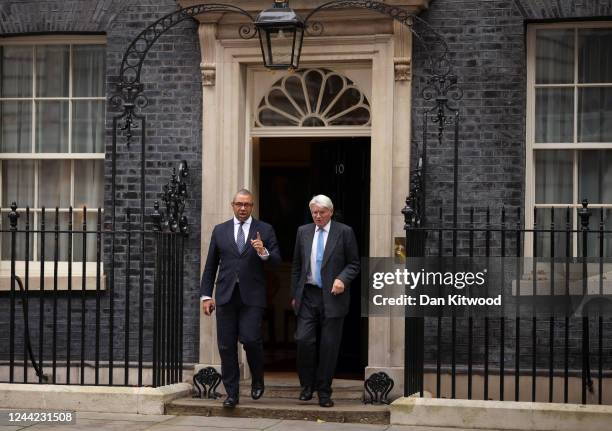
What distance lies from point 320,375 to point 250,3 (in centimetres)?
346

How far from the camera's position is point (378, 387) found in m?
10.7

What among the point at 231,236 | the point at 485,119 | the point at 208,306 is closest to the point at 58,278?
the point at 208,306

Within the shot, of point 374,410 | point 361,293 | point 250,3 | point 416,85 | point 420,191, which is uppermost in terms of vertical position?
point 250,3

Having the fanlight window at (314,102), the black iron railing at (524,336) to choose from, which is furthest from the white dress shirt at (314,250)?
the fanlight window at (314,102)

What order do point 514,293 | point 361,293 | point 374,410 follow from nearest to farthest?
point 374,410 < point 514,293 < point 361,293

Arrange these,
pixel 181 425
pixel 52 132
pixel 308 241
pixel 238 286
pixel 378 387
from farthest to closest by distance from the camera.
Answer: pixel 52 132 → pixel 378 387 → pixel 308 241 → pixel 238 286 → pixel 181 425

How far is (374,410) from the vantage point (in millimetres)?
10094

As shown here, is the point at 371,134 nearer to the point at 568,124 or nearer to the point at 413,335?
the point at 568,124

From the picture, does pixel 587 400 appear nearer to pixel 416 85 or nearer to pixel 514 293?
pixel 514 293

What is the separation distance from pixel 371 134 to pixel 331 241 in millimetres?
1418

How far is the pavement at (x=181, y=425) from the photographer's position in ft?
31.3

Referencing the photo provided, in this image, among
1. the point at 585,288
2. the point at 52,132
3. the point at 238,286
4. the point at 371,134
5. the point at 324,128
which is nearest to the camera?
the point at 585,288

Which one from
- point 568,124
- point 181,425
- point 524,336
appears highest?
point 568,124

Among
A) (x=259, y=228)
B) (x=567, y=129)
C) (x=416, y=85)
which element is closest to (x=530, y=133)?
(x=567, y=129)
